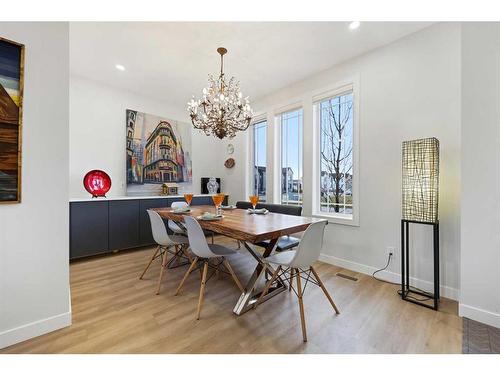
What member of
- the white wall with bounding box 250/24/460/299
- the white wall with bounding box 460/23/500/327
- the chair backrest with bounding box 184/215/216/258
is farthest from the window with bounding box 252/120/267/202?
the white wall with bounding box 460/23/500/327

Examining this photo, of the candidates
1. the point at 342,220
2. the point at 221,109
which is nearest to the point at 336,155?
the point at 342,220

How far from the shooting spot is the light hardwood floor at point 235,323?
1.46 metres

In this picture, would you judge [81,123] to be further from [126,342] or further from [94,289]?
[126,342]

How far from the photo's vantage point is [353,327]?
65.8 inches

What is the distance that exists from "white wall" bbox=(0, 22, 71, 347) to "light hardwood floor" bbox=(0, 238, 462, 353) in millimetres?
199

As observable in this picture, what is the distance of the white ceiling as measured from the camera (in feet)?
7.50

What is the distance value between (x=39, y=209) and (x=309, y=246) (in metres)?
1.99

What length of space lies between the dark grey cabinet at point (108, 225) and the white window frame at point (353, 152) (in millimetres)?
2720

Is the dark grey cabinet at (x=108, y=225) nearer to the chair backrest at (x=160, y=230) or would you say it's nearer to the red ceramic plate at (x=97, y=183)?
the red ceramic plate at (x=97, y=183)

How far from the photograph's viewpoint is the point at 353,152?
9.39 feet

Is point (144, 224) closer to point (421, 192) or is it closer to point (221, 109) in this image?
point (221, 109)

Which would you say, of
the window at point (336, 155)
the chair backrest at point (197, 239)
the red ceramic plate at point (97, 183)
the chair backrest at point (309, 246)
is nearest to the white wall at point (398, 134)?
the window at point (336, 155)

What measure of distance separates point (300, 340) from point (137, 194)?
11.8 ft

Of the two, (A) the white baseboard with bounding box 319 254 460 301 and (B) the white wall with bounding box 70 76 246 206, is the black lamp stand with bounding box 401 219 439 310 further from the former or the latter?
(B) the white wall with bounding box 70 76 246 206
